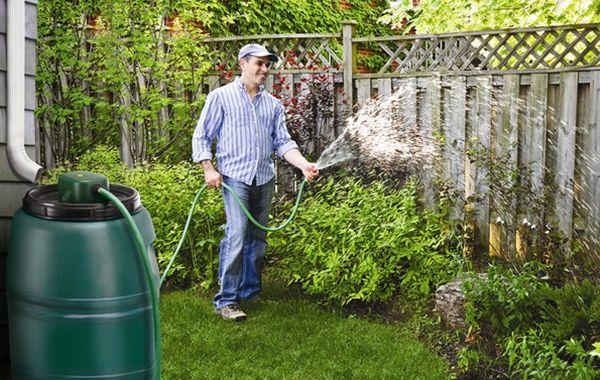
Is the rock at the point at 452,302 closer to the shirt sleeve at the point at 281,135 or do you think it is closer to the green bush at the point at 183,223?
the shirt sleeve at the point at 281,135

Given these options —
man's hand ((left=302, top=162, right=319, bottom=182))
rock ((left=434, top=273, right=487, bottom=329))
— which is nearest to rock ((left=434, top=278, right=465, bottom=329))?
rock ((left=434, top=273, right=487, bottom=329))

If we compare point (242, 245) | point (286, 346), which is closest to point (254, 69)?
point (242, 245)

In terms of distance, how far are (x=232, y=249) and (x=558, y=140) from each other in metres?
2.44

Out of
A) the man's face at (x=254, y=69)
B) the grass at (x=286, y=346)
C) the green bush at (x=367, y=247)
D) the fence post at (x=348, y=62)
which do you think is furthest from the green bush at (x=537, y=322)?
the fence post at (x=348, y=62)

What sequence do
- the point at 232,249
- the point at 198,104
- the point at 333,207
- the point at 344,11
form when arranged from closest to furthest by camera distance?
the point at 232,249 < the point at 333,207 < the point at 198,104 < the point at 344,11

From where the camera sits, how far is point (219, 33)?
866cm

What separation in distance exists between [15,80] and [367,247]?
2.77 meters

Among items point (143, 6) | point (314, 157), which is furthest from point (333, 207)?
point (143, 6)

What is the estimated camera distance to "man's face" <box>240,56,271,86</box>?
4859 mm

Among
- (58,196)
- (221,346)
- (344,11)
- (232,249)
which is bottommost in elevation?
(221,346)

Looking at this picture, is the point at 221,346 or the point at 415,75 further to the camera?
the point at 415,75

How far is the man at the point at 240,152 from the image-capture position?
488 centimetres

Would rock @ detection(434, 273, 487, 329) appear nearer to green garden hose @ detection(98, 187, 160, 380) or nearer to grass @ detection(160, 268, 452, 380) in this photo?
grass @ detection(160, 268, 452, 380)

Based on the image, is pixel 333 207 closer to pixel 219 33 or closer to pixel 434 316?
pixel 434 316
